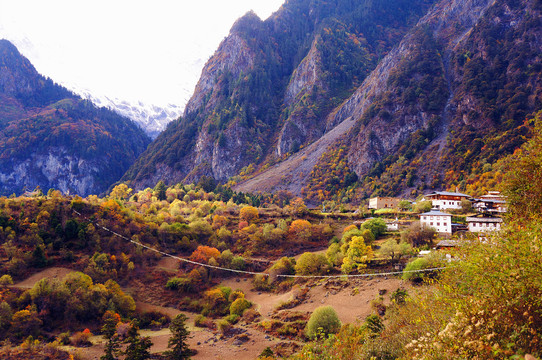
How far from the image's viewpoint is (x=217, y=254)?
63.7 meters

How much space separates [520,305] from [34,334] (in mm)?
46471

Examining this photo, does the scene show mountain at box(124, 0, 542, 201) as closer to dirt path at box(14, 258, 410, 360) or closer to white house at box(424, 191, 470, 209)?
white house at box(424, 191, 470, 209)

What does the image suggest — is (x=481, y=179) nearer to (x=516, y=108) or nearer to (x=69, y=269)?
(x=516, y=108)

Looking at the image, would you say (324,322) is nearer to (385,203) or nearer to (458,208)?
(458,208)

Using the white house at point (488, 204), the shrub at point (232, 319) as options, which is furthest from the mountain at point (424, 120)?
the shrub at point (232, 319)

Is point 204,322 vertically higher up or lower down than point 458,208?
lower down

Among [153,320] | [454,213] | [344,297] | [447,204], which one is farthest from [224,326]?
[447,204]

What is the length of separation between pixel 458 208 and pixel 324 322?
46.6m

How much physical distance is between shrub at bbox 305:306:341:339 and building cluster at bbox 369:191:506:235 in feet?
75.0

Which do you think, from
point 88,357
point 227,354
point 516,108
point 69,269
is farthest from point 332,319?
point 516,108

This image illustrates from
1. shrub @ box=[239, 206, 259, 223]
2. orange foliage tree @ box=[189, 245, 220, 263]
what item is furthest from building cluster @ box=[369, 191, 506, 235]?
orange foliage tree @ box=[189, 245, 220, 263]

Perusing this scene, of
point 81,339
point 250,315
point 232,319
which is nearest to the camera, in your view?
point 81,339

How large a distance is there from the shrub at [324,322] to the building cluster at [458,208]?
75.0ft

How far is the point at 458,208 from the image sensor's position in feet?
226
